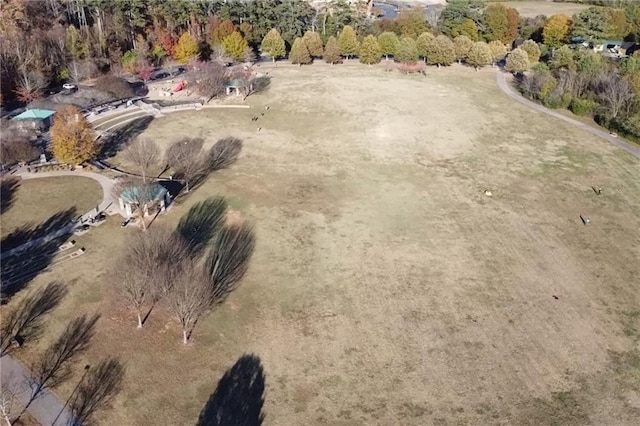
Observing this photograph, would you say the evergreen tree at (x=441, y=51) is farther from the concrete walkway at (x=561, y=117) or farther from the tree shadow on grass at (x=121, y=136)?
the tree shadow on grass at (x=121, y=136)

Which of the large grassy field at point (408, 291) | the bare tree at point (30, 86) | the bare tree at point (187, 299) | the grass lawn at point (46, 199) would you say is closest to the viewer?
the large grassy field at point (408, 291)

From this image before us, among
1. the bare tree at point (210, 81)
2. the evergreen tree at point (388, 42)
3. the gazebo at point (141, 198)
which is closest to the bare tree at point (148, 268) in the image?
the gazebo at point (141, 198)

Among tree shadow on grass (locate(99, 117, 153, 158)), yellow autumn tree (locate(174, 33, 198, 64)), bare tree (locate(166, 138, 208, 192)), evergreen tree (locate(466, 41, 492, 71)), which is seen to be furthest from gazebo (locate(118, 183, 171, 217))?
evergreen tree (locate(466, 41, 492, 71))

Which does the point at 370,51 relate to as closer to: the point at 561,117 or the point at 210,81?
the point at 210,81

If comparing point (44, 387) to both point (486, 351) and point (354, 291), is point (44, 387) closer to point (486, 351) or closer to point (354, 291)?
point (354, 291)

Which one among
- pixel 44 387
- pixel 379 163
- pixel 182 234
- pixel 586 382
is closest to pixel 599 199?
pixel 379 163

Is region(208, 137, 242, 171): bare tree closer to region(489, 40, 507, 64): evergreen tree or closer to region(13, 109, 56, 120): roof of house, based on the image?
region(13, 109, 56, 120): roof of house

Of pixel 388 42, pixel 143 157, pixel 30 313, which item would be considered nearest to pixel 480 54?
pixel 388 42
